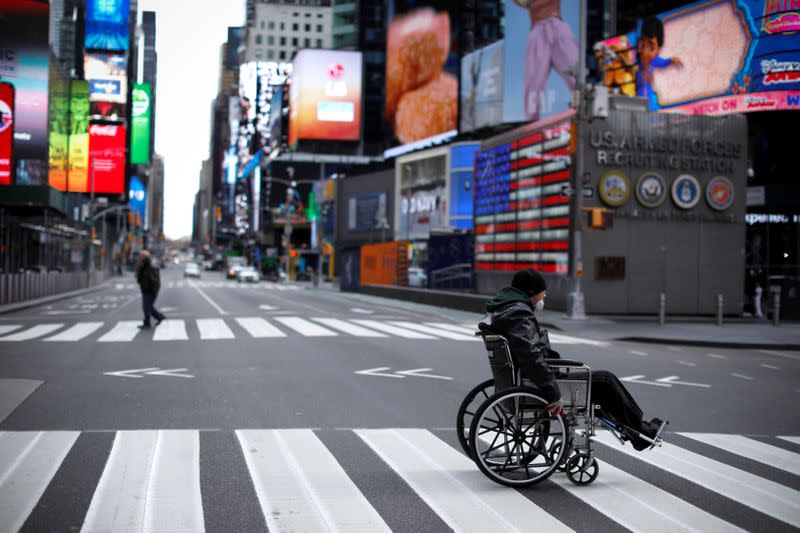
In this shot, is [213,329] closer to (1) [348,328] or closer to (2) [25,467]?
(1) [348,328]

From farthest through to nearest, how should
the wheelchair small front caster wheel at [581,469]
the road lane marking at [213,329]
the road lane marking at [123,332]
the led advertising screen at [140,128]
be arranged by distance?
the led advertising screen at [140,128] → the road lane marking at [213,329] → the road lane marking at [123,332] → the wheelchair small front caster wheel at [581,469]

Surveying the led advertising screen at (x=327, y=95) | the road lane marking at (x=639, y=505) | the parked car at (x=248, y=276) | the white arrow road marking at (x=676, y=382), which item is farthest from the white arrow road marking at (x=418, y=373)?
the led advertising screen at (x=327, y=95)

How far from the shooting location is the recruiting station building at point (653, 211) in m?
28.9

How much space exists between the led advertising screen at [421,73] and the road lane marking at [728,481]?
85.0 m

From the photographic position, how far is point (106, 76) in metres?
107

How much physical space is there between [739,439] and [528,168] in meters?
24.7

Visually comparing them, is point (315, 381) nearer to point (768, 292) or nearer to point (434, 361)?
point (434, 361)

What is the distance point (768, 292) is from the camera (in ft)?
111

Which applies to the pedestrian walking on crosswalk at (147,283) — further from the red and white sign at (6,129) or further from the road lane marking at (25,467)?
the red and white sign at (6,129)

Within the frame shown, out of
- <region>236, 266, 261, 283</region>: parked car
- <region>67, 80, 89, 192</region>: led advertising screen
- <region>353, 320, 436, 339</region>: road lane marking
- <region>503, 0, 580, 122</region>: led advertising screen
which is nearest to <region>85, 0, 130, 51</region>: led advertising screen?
<region>67, 80, 89, 192</region>: led advertising screen

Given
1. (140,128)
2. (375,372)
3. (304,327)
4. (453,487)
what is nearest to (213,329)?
(304,327)

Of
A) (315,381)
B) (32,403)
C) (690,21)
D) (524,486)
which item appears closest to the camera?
(524,486)

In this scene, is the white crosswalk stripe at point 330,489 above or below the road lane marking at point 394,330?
above

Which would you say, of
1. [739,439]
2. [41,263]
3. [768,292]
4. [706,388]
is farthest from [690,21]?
[739,439]
